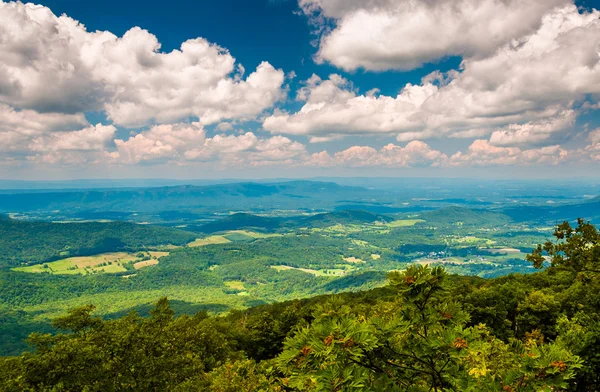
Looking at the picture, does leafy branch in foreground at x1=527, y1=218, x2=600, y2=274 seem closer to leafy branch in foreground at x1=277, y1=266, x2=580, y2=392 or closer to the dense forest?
the dense forest

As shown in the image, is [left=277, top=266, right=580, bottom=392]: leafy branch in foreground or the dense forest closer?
[left=277, top=266, right=580, bottom=392]: leafy branch in foreground

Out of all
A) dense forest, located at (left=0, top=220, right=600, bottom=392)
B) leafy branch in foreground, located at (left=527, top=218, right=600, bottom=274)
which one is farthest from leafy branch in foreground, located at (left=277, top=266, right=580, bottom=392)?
leafy branch in foreground, located at (left=527, top=218, right=600, bottom=274)

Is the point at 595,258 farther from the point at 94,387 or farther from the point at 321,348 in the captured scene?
the point at 94,387

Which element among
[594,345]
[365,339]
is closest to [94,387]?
[365,339]

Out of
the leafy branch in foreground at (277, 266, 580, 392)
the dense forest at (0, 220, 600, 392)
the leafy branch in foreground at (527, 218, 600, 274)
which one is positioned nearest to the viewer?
the leafy branch in foreground at (277, 266, 580, 392)

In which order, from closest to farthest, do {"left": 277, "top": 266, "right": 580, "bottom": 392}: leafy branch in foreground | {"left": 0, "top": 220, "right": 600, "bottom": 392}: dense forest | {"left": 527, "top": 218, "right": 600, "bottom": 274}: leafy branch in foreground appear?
{"left": 277, "top": 266, "right": 580, "bottom": 392}: leafy branch in foreground → {"left": 0, "top": 220, "right": 600, "bottom": 392}: dense forest → {"left": 527, "top": 218, "right": 600, "bottom": 274}: leafy branch in foreground

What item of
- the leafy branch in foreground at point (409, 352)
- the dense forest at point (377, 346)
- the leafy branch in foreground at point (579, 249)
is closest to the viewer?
the leafy branch in foreground at point (409, 352)

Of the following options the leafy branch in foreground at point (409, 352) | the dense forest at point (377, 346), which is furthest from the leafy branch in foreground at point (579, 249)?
the leafy branch in foreground at point (409, 352)

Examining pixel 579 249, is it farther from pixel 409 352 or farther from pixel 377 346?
pixel 377 346

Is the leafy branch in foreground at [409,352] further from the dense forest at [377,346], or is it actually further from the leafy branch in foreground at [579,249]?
the leafy branch in foreground at [579,249]

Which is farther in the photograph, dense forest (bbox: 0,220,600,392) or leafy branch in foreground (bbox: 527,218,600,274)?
leafy branch in foreground (bbox: 527,218,600,274)
